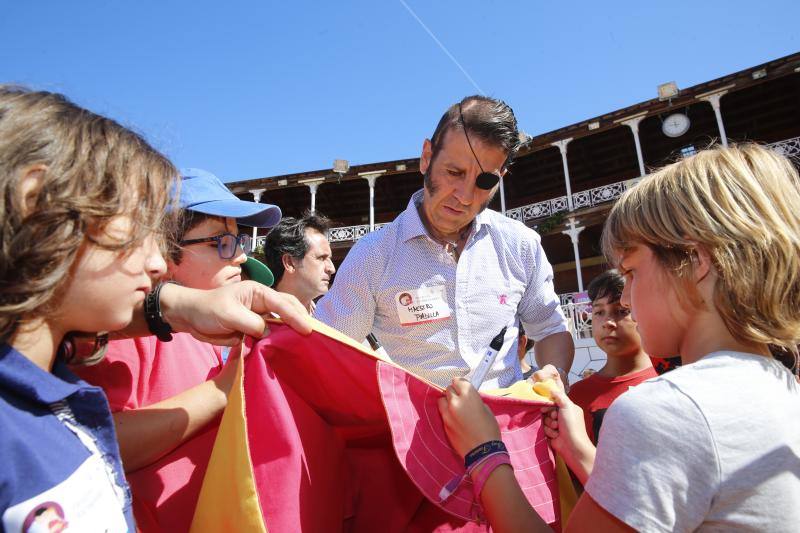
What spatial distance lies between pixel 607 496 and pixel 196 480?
3.22 feet

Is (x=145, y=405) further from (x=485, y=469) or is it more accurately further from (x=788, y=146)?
(x=788, y=146)

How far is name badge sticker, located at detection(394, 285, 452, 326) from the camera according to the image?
2.21 m

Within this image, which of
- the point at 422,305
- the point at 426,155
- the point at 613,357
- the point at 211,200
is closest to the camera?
the point at 211,200

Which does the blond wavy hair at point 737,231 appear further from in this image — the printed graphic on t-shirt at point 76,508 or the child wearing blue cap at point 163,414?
the printed graphic on t-shirt at point 76,508

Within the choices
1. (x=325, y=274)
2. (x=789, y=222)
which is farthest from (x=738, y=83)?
(x=789, y=222)

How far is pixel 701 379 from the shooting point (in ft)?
3.46

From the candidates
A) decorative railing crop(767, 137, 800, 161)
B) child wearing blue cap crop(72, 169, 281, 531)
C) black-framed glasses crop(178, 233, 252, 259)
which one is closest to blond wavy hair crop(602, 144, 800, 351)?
child wearing blue cap crop(72, 169, 281, 531)

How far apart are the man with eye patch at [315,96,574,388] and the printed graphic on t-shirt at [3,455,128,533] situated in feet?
4.63

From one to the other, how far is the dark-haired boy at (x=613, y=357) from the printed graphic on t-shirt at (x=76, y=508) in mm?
2639

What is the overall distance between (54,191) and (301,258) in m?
3.56

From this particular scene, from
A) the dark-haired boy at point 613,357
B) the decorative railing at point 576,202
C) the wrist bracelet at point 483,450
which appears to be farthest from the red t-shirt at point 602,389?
the decorative railing at point 576,202

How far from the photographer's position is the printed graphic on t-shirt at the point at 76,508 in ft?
2.57

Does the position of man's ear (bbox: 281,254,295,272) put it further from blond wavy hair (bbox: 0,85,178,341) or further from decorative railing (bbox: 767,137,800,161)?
decorative railing (bbox: 767,137,800,161)

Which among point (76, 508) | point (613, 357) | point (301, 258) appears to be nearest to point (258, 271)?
point (76, 508)
